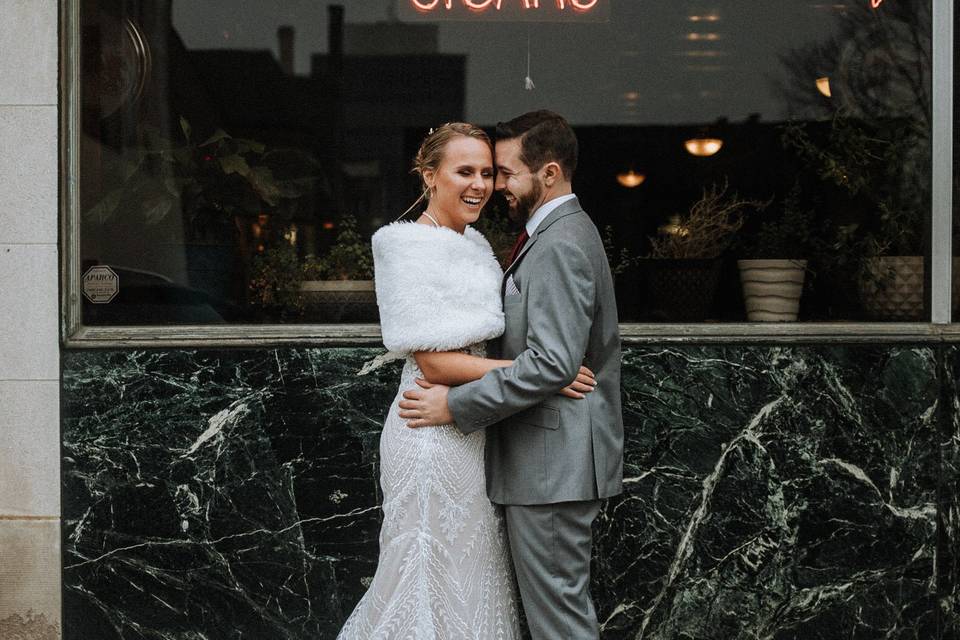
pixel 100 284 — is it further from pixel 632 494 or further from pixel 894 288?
pixel 894 288

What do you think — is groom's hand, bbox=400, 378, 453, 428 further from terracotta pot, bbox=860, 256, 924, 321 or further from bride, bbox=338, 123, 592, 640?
terracotta pot, bbox=860, 256, 924, 321

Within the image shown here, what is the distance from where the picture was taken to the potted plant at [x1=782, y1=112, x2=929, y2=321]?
15.5ft

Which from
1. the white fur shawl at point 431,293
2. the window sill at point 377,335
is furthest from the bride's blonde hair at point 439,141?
the window sill at point 377,335

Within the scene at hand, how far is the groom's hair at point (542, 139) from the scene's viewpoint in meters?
3.32

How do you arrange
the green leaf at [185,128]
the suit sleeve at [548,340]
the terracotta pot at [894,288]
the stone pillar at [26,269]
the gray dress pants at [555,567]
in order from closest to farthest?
the suit sleeve at [548,340], the gray dress pants at [555,567], the stone pillar at [26,269], the terracotta pot at [894,288], the green leaf at [185,128]

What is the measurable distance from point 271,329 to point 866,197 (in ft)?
9.57

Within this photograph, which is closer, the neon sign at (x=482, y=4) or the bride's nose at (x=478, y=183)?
the bride's nose at (x=478, y=183)

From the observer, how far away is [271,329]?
454 centimetres

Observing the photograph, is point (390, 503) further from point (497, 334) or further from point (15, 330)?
point (15, 330)

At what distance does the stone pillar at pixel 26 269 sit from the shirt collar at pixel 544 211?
2.34 meters

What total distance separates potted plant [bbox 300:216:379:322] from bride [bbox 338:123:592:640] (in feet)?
4.38

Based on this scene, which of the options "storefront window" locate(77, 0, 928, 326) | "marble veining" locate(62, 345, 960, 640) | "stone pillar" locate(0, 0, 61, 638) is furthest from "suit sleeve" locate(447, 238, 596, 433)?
"stone pillar" locate(0, 0, 61, 638)

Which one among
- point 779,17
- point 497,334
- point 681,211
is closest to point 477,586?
point 497,334

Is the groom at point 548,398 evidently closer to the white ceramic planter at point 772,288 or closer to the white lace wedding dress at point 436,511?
the white lace wedding dress at point 436,511
